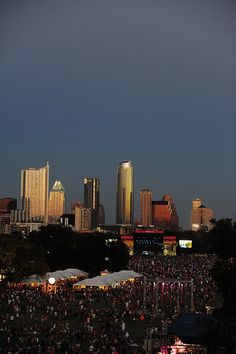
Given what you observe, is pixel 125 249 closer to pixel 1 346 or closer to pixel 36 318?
pixel 36 318

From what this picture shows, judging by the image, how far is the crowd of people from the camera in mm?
23953

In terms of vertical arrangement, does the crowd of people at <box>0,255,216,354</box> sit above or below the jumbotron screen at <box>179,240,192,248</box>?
below

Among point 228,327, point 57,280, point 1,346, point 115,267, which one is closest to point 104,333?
point 1,346

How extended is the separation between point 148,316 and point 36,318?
5666 mm

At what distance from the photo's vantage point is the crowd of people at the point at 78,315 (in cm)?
2395

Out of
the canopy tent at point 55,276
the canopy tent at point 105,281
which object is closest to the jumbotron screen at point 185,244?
the canopy tent at point 55,276

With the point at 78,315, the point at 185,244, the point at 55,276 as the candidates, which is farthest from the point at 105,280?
the point at 185,244

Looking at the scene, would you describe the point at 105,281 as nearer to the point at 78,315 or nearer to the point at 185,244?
the point at 78,315

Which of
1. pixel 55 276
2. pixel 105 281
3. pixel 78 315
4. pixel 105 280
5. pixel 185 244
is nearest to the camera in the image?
pixel 78 315

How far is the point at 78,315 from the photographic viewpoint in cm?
3294

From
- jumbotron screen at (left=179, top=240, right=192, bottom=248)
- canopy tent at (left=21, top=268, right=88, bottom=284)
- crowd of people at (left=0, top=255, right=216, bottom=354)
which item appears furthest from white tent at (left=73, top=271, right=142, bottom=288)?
jumbotron screen at (left=179, top=240, right=192, bottom=248)

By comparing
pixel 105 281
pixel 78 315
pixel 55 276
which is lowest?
pixel 78 315

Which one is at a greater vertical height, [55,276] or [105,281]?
[55,276]

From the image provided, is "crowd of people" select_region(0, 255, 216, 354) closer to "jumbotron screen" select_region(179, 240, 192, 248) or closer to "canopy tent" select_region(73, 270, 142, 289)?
"canopy tent" select_region(73, 270, 142, 289)
